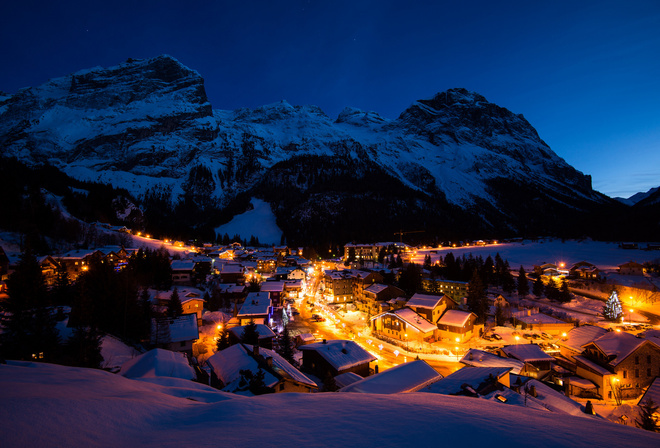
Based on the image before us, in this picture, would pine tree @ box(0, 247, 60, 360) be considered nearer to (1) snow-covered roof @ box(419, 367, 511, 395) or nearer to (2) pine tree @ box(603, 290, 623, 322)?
(1) snow-covered roof @ box(419, 367, 511, 395)

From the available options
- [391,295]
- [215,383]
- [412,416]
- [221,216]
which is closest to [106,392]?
[412,416]

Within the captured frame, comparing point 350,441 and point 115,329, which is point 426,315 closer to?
point 115,329

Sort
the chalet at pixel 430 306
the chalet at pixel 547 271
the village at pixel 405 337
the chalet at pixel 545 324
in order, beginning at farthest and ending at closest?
the chalet at pixel 547 271, the chalet at pixel 430 306, the chalet at pixel 545 324, the village at pixel 405 337

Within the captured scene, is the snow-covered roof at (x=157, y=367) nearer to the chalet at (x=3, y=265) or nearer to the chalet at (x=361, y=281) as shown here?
the chalet at (x=3, y=265)

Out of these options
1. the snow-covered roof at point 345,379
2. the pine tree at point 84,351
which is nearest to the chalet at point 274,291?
the snow-covered roof at point 345,379

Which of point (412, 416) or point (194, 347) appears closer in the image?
point (412, 416)

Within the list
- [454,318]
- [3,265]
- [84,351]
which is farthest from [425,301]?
[3,265]
